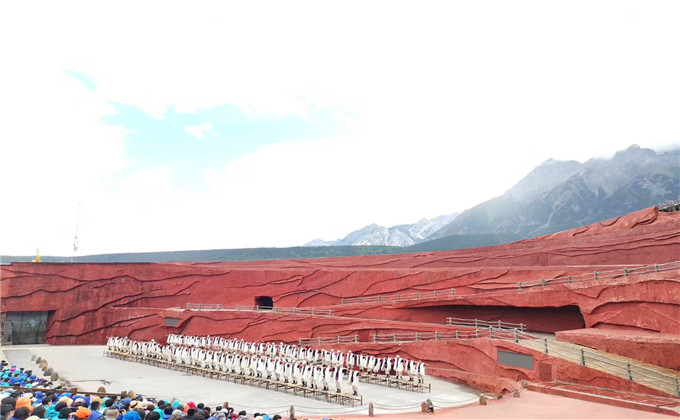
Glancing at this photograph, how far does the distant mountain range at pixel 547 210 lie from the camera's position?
280ft

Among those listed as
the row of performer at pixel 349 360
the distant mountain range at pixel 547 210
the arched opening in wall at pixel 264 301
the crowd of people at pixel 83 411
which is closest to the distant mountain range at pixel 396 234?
the distant mountain range at pixel 547 210

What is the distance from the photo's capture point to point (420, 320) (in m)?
24.0

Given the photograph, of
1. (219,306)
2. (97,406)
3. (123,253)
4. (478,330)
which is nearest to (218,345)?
(219,306)

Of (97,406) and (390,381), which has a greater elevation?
(97,406)

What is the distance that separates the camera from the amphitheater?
1293 centimetres

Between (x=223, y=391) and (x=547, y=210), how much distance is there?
10943cm

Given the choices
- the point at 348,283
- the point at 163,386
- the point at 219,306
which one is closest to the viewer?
the point at 163,386

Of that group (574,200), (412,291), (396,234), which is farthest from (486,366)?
(396,234)

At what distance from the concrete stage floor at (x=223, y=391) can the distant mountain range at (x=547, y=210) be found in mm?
57018

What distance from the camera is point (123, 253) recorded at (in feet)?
334

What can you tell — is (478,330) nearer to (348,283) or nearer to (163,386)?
(348,283)

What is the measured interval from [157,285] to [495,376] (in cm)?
2702

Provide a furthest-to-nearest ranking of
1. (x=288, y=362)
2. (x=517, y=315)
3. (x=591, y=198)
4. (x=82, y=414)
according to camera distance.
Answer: (x=591, y=198) → (x=517, y=315) → (x=288, y=362) → (x=82, y=414)

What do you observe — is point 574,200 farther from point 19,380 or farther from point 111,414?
point 111,414
